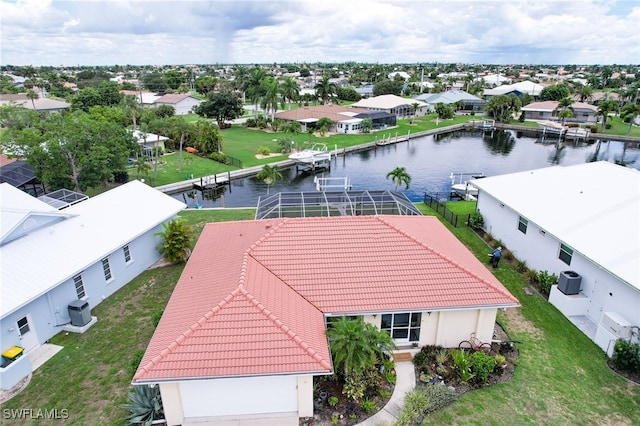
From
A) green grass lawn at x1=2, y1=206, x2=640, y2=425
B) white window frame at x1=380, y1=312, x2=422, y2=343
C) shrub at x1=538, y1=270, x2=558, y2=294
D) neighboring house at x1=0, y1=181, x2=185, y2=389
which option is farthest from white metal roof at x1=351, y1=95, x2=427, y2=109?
white window frame at x1=380, y1=312, x2=422, y2=343

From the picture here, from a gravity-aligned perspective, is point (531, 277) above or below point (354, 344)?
below

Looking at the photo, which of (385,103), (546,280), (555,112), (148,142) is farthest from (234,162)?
(555,112)

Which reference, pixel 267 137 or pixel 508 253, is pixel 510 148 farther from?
pixel 508 253

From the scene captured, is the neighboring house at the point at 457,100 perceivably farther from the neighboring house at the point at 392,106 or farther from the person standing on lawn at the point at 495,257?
the person standing on lawn at the point at 495,257

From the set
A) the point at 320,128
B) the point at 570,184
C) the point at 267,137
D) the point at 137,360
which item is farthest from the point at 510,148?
the point at 137,360

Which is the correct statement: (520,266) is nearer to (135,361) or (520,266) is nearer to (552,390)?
(552,390)

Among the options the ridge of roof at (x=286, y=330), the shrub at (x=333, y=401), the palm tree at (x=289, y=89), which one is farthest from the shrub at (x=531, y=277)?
the palm tree at (x=289, y=89)
